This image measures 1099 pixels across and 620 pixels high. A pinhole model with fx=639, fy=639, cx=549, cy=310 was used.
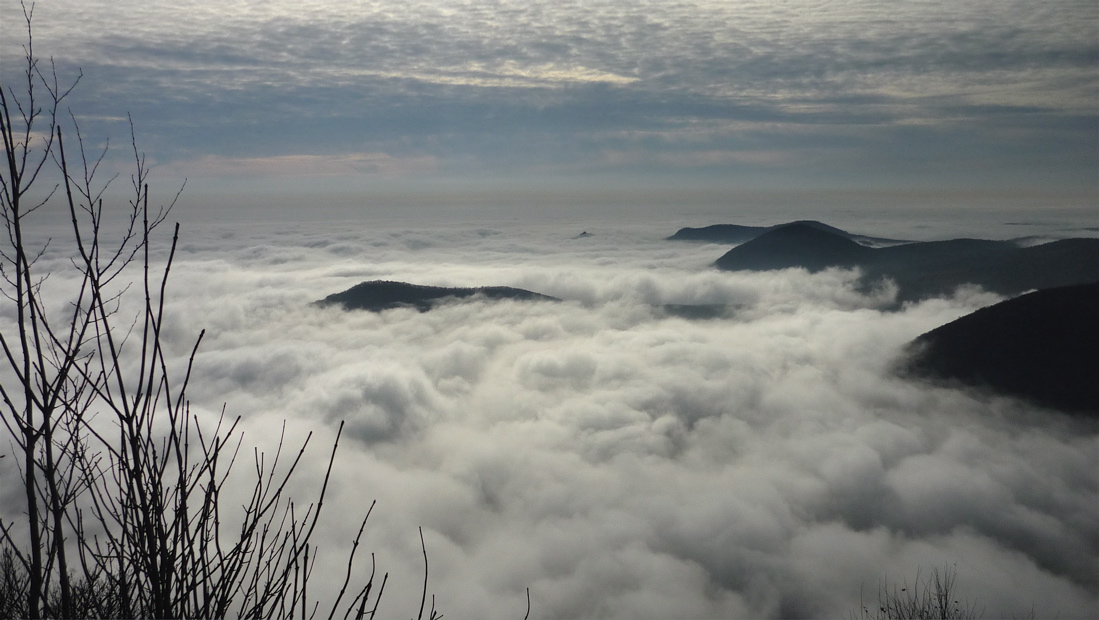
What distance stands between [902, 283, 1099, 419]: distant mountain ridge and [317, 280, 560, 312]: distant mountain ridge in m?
95.1

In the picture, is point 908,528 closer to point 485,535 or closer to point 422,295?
point 485,535

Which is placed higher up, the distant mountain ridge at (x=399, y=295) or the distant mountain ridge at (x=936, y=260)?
the distant mountain ridge at (x=936, y=260)

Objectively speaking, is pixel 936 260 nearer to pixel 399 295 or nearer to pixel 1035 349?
pixel 1035 349

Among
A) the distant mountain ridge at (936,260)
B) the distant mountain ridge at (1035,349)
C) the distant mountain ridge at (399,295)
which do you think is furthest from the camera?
the distant mountain ridge at (399,295)

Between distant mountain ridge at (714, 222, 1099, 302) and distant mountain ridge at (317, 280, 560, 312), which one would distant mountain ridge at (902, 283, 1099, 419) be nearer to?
distant mountain ridge at (714, 222, 1099, 302)

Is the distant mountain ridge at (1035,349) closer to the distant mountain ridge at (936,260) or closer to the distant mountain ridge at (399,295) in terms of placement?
the distant mountain ridge at (936,260)

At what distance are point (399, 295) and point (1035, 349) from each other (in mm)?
120854

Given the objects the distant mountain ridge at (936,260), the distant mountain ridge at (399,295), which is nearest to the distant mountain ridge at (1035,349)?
the distant mountain ridge at (936,260)

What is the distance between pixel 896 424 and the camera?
98.7 meters

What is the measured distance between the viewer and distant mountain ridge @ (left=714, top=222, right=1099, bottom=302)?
117 metres

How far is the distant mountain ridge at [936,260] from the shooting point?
383ft

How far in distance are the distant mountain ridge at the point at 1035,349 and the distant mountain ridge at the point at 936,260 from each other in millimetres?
15013

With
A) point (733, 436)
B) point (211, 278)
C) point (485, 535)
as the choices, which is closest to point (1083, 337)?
point (733, 436)

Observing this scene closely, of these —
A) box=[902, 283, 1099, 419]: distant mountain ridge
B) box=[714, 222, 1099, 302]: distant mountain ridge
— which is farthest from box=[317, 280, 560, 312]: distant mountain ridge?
box=[902, 283, 1099, 419]: distant mountain ridge
